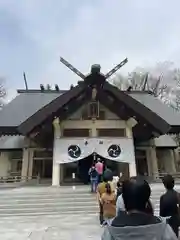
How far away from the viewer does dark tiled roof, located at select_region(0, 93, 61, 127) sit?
59.4 feet

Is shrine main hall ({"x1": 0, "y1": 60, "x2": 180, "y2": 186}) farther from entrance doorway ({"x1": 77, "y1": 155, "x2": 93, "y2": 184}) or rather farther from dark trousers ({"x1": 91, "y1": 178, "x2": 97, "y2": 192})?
dark trousers ({"x1": 91, "y1": 178, "x2": 97, "y2": 192})

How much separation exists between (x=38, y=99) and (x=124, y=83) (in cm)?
1714

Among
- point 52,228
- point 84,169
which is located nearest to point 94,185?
point 52,228

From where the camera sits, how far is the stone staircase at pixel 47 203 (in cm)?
1030

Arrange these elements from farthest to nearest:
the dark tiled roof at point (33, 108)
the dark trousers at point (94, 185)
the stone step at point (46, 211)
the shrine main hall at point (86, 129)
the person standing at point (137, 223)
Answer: the dark tiled roof at point (33, 108) → the shrine main hall at point (86, 129) → the dark trousers at point (94, 185) → the stone step at point (46, 211) → the person standing at point (137, 223)

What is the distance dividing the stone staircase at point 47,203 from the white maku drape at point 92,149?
3.43m

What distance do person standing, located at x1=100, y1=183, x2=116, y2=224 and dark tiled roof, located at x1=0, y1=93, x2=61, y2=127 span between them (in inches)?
489

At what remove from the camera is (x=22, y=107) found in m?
21.0

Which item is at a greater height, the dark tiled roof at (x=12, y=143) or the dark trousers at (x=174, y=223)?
the dark tiled roof at (x=12, y=143)

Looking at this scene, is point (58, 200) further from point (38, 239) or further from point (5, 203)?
point (38, 239)

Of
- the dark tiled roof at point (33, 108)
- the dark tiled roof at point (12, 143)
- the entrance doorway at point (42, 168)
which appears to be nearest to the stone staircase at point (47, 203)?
the dark tiled roof at point (33, 108)

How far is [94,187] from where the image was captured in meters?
12.4

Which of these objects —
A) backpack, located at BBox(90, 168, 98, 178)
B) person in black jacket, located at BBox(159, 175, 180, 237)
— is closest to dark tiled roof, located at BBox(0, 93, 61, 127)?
backpack, located at BBox(90, 168, 98, 178)

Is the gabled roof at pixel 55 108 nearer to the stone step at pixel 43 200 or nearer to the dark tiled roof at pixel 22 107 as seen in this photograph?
the dark tiled roof at pixel 22 107
